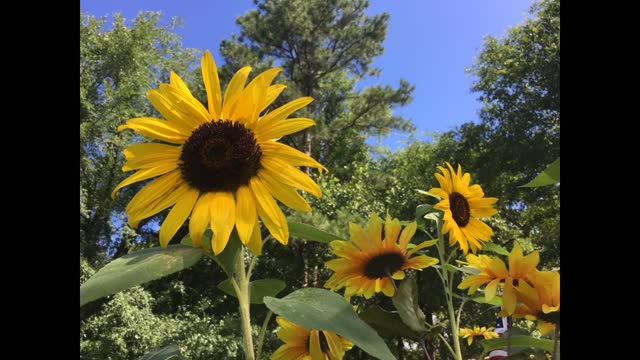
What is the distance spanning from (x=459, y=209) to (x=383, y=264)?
10cm

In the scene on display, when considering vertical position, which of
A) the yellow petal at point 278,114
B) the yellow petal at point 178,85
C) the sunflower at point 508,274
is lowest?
the sunflower at point 508,274

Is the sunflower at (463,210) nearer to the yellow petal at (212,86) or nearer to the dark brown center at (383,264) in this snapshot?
the dark brown center at (383,264)

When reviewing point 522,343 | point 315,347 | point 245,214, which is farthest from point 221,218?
point 522,343

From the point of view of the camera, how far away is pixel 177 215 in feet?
1.12

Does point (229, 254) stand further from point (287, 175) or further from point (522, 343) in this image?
point (522, 343)

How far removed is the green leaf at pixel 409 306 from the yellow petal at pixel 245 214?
14 centimetres

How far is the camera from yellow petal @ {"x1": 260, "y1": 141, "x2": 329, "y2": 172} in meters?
0.35

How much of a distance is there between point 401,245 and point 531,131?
844 cm

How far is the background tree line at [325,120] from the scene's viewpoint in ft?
22.9

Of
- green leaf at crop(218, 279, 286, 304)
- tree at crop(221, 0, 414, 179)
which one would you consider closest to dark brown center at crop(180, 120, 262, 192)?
green leaf at crop(218, 279, 286, 304)

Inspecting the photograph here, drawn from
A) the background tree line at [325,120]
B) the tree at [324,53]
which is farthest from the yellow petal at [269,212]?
the tree at [324,53]

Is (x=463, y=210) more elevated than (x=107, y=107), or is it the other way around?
(x=107, y=107)

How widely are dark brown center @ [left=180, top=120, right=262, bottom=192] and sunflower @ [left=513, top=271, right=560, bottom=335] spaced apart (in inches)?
7.9
